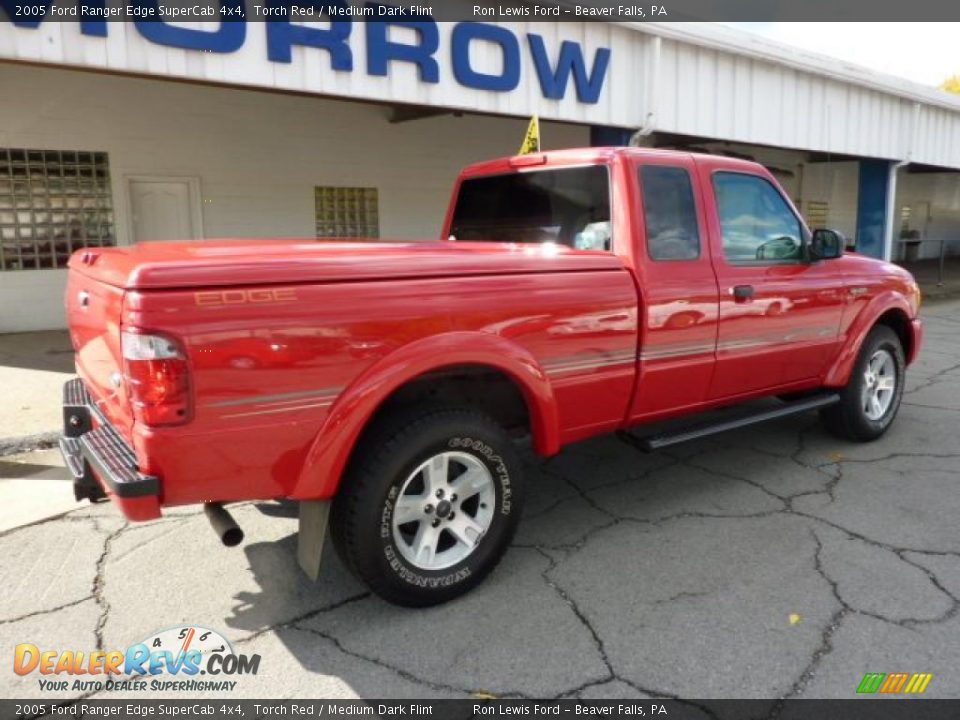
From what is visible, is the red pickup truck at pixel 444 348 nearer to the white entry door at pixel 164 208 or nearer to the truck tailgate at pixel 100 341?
the truck tailgate at pixel 100 341

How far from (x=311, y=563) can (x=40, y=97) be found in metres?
8.71

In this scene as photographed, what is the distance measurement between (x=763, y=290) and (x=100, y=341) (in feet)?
11.0

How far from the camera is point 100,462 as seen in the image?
2512 mm

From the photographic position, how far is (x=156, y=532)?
3.68 meters

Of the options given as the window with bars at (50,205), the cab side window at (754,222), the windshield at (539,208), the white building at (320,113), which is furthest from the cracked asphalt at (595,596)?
the window with bars at (50,205)

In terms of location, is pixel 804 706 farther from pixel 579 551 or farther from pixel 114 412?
pixel 114 412

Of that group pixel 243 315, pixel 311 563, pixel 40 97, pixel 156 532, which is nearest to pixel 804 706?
pixel 311 563

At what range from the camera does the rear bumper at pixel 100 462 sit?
91.3 inches

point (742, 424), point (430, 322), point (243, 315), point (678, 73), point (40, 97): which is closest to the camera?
point (243, 315)

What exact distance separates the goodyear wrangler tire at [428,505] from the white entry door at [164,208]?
8.44 metres

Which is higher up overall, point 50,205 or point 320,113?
point 320,113

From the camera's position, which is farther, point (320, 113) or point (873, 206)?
point (873, 206)

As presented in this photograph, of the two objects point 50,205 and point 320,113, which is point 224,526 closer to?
point 50,205

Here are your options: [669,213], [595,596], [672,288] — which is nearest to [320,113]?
[669,213]
